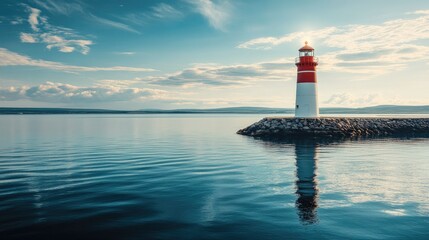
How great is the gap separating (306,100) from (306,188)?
28724 mm

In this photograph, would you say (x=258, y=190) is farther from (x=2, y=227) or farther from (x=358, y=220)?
(x=2, y=227)

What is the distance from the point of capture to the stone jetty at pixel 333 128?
1598 inches

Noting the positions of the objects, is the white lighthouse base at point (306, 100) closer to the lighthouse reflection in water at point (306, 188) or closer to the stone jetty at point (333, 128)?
the stone jetty at point (333, 128)

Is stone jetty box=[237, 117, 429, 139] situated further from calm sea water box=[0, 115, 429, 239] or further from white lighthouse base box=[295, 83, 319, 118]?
calm sea water box=[0, 115, 429, 239]

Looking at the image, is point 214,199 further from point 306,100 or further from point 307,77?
point 306,100

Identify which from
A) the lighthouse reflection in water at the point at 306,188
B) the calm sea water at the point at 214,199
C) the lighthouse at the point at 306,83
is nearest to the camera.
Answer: the calm sea water at the point at 214,199

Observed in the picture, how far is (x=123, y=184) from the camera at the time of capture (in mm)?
14508

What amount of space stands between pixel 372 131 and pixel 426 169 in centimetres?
2861

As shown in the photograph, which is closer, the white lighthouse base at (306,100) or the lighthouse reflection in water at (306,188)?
the lighthouse reflection in water at (306,188)

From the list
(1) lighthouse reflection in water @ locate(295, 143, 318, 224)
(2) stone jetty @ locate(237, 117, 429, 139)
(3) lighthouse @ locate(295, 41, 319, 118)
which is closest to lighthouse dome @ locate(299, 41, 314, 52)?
(3) lighthouse @ locate(295, 41, 319, 118)

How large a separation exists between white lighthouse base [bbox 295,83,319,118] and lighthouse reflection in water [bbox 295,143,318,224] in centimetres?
1759

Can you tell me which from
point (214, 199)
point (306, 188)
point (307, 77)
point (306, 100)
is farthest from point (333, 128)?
point (214, 199)

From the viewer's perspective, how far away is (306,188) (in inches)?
556

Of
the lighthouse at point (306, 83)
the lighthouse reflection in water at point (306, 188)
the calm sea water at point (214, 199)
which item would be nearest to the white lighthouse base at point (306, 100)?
the lighthouse at point (306, 83)
